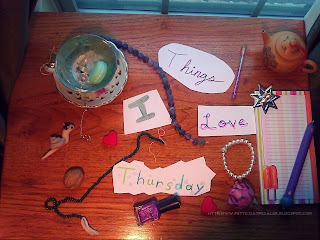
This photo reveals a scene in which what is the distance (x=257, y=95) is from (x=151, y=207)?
0.49 metres

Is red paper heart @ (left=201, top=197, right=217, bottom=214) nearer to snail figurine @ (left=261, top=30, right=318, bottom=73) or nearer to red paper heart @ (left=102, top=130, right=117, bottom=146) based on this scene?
red paper heart @ (left=102, top=130, right=117, bottom=146)

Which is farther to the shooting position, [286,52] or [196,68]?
[196,68]

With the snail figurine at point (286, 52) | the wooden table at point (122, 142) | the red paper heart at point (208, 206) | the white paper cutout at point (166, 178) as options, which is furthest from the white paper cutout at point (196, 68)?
the red paper heart at point (208, 206)

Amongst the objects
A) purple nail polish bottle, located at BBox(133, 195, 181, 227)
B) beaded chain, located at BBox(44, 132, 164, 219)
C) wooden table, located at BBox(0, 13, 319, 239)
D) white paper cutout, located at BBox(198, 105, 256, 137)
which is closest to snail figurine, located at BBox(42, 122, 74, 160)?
wooden table, located at BBox(0, 13, 319, 239)

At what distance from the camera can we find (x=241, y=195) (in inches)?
31.2

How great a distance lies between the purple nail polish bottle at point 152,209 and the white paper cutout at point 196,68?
1.21 ft

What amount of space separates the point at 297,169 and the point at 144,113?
1.68 ft

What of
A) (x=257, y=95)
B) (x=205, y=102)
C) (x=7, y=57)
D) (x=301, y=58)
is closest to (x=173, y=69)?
(x=205, y=102)

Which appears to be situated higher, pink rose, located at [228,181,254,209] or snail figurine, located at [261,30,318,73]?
snail figurine, located at [261,30,318,73]

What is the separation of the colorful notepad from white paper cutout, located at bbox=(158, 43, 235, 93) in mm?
154

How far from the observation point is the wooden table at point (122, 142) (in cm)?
86

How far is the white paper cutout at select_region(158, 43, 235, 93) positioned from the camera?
2.98 ft

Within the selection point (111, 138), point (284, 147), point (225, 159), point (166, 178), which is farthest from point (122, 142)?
point (284, 147)

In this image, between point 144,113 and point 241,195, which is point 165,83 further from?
point 241,195
